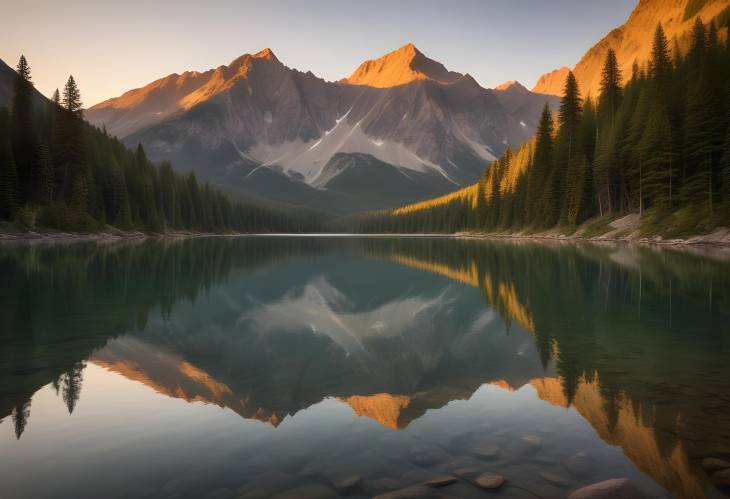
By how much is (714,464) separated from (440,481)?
11.5 ft

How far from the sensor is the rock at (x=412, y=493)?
206 inches

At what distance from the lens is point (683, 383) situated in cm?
884

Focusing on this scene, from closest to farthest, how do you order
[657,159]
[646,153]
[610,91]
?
[657,159] → [646,153] → [610,91]

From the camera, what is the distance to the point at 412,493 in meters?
5.33

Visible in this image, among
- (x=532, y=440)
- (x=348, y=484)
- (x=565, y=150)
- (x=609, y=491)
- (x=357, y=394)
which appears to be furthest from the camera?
(x=565, y=150)

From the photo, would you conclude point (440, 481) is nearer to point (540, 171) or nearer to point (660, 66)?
point (660, 66)

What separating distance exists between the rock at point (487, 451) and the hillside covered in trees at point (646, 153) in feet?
179

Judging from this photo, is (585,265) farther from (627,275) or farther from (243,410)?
(243,410)

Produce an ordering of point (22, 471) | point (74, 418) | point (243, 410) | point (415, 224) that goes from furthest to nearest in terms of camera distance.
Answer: point (415, 224) → point (243, 410) → point (74, 418) → point (22, 471)

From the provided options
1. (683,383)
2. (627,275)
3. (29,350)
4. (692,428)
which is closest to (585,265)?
(627,275)

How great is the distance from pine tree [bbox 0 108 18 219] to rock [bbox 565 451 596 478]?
265 ft

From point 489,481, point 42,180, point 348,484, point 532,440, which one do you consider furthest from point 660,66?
point 42,180

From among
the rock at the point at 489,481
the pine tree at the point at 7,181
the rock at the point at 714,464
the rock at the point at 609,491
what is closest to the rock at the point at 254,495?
the rock at the point at 489,481

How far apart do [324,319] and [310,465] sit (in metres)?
11.3
